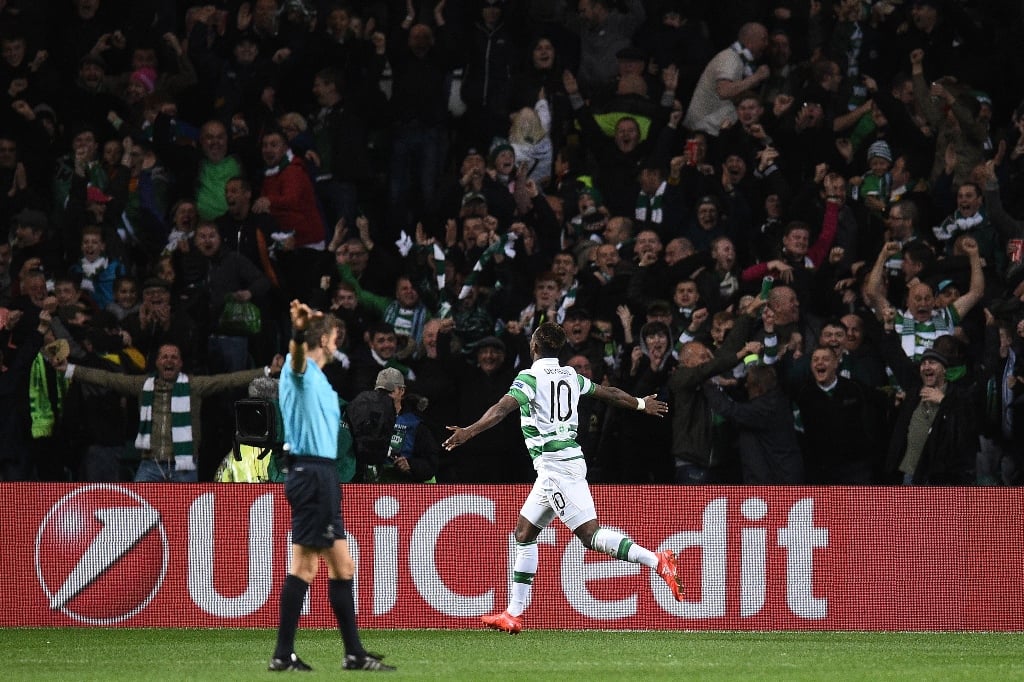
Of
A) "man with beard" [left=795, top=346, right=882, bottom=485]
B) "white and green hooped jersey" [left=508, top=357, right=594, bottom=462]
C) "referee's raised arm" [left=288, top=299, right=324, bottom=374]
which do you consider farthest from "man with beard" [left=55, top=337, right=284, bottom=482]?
"referee's raised arm" [left=288, top=299, right=324, bottom=374]

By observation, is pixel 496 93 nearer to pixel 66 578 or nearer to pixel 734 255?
pixel 734 255

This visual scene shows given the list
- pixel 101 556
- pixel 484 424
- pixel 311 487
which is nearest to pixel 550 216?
pixel 101 556

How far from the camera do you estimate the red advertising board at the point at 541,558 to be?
1452cm

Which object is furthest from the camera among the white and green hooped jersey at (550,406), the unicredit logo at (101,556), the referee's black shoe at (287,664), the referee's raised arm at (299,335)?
the unicredit logo at (101,556)

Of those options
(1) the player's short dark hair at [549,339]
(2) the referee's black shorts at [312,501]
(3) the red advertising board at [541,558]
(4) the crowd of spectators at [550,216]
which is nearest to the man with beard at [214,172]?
(4) the crowd of spectators at [550,216]

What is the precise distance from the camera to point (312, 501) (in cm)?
1065

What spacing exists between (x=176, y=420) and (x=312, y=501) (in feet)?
19.4

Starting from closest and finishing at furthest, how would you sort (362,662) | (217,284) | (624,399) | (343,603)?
1. (343,603)
2. (362,662)
3. (624,399)
4. (217,284)

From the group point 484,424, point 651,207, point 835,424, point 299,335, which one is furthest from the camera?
point 651,207

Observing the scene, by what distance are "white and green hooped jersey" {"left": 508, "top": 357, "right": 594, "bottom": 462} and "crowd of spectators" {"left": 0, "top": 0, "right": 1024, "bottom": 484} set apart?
233 centimetres

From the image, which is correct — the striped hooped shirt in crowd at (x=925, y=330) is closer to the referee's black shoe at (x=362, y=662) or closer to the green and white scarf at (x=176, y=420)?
the green and white scarf at (x=176, y=420)

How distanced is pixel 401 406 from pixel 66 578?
3.10 meters

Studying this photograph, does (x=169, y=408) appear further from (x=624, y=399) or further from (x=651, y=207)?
A: (x=651, y=207)

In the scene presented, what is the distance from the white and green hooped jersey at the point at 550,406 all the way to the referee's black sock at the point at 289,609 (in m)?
2.98
